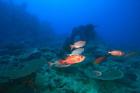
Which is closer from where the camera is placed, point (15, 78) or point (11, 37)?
point (15, 78)

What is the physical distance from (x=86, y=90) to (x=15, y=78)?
8.03ft

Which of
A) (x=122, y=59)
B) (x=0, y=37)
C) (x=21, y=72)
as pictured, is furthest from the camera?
(x=0, y=37)

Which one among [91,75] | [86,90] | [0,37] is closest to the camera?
[86,90]

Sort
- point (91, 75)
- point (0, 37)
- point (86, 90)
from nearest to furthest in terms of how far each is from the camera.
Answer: point (86, 90), point (91, 75), point (0, 37)

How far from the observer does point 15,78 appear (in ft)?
18.0

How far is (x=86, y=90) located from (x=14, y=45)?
413 inches

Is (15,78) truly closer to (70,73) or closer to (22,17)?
(70,73)

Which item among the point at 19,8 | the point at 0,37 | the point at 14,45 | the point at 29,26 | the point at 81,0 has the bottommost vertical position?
the point at 14,45

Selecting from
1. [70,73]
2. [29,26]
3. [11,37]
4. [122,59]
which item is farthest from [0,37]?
[70,73]

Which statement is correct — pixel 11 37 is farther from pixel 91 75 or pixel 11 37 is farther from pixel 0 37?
pixel 91 75

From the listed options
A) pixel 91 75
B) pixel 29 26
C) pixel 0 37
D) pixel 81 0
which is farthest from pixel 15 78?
pixel 81 0

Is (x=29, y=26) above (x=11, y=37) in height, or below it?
above

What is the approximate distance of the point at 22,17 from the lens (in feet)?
87.2

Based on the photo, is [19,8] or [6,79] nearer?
[6,79]
